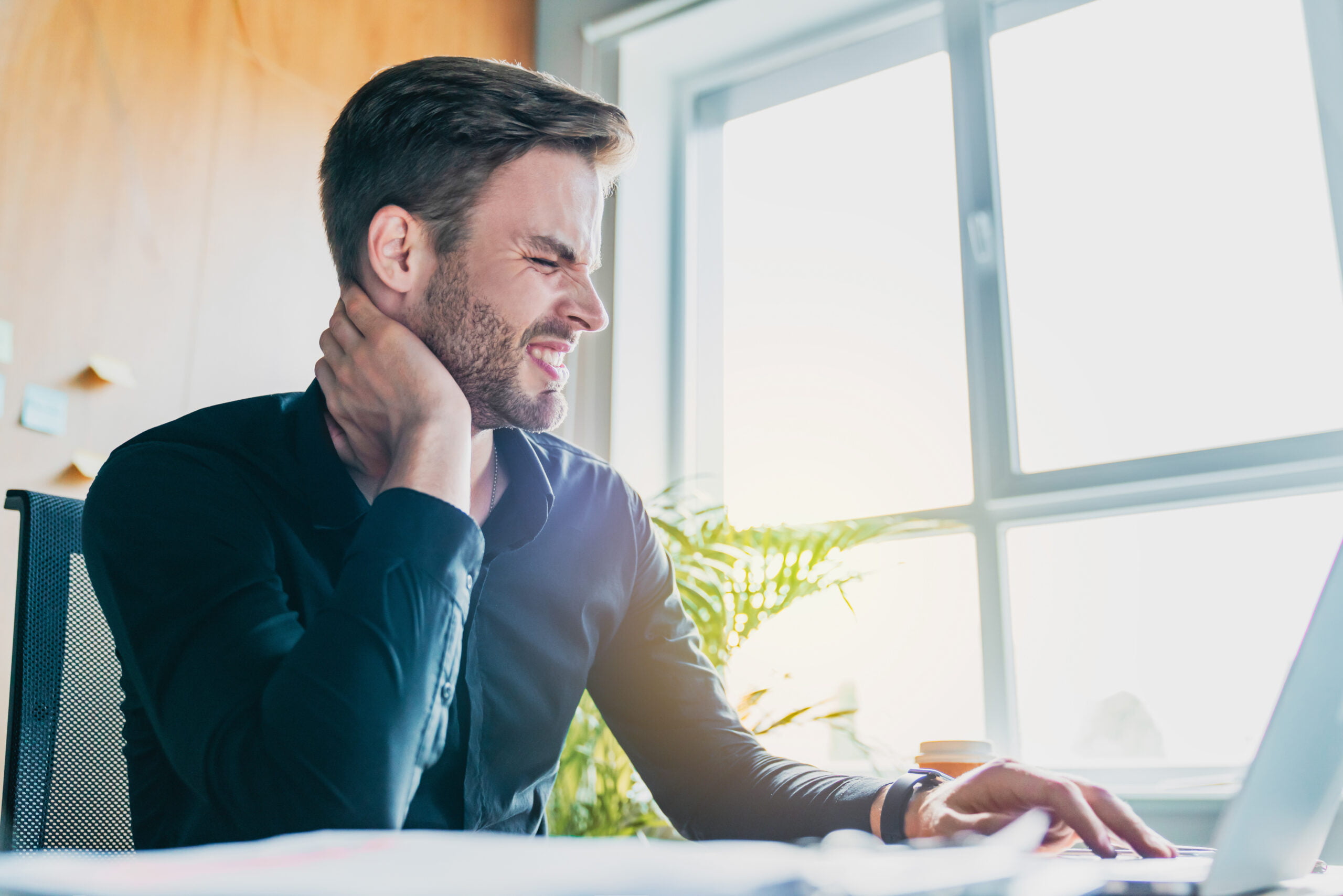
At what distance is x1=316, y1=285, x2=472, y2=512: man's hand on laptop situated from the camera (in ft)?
2.83

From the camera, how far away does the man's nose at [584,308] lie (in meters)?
1.21

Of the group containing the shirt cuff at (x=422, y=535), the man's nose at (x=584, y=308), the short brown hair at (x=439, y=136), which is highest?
the short brown hair at (x=439, y=136)

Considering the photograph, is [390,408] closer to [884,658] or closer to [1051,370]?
[884,658]

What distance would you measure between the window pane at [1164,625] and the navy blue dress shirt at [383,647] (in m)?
1.17

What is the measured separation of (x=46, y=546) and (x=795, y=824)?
75 centimetres

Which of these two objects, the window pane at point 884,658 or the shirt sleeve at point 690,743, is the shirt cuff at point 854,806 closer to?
the shirt sleeve at point 690,743

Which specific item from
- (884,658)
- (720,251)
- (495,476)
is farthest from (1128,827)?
(720,251)

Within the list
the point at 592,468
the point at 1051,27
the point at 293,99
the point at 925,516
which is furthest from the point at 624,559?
the point at 1051,27

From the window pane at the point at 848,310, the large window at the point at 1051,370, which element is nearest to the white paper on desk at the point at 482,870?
the large window at the point at 1051,370

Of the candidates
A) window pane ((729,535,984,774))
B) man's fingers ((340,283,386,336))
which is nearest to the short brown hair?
man's fingers ((340,283,386,336))

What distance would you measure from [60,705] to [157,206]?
1284mm

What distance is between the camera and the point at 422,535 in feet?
2.57

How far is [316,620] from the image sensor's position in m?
0.73

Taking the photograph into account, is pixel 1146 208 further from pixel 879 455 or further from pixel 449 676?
pixel 449 676
